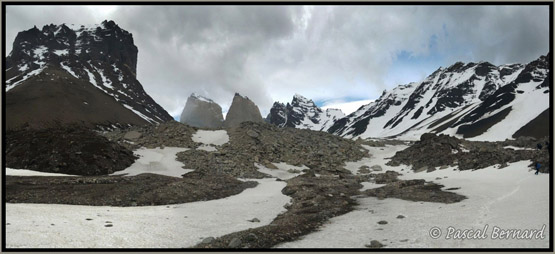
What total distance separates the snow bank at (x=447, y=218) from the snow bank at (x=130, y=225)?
202 inches

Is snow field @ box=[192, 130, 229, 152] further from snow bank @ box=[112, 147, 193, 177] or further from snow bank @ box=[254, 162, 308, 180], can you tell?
snow bank @ box=[254, 162, 308, 180]

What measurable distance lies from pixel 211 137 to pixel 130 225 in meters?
57.9

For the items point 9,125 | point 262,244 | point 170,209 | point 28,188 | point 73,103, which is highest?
point 73,103

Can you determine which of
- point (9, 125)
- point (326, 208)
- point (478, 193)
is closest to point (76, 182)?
point (326, 208)

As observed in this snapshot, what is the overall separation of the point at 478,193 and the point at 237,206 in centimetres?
1894

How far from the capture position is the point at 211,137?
7494 centimetres

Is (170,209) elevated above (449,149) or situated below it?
below

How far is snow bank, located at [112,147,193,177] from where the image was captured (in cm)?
5016

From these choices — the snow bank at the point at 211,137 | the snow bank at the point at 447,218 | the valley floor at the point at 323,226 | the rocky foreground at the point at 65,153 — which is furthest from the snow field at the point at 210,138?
the snow bank at the point at 447,218

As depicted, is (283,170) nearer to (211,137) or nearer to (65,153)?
(211,137)

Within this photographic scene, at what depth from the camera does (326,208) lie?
24.9m

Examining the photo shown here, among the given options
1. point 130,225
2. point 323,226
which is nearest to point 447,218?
point 323,226

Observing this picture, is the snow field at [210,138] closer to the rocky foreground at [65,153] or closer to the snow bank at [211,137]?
the snow bank at [211,137]

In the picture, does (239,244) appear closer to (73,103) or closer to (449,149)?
(449,149)
